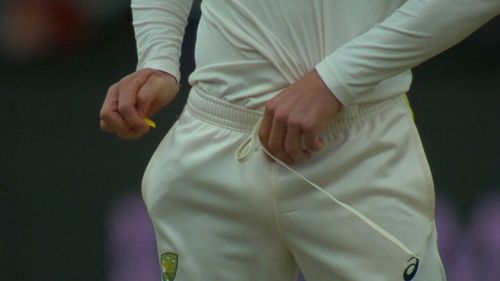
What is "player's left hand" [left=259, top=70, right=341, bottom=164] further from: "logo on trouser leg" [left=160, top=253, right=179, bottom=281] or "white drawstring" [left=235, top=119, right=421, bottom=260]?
"logo on trouser leg" [left=160, top=253, right=179, bottom=281]

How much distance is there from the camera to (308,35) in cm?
228

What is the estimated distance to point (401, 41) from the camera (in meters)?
2.15

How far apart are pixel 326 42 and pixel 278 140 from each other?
0.19 meters

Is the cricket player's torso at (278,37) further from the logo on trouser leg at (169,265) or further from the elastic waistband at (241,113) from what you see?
the logo on trouser leg at (169,265)

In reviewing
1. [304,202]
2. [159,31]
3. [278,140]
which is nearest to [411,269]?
[304,202]

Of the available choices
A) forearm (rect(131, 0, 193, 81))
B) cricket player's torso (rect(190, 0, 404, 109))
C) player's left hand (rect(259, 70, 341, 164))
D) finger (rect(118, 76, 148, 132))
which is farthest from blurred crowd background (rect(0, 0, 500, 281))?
player's left hand (rect(259, 70, 341, 164))

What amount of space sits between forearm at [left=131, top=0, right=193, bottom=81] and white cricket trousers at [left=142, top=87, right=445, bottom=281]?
206 mm

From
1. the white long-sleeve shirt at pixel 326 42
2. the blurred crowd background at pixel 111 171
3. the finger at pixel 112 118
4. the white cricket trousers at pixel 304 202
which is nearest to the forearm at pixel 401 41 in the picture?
the white long-sleeve shirt at pixel 326 42

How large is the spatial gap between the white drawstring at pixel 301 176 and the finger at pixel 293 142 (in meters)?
0.05

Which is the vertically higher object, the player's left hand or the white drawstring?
the player's left hand

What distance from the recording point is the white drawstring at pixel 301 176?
2.24 metres

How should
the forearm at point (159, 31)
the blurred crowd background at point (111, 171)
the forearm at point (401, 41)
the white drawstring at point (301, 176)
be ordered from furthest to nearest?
1. the blurred crowd background at point (111, 171)
2. the forearm at point (159, 31)
3. the white drawstring at point (301, 176)
4. the forearm at point (401, 41)

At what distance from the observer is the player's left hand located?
85.0 inches

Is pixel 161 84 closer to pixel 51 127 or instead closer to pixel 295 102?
pixel 295 102
